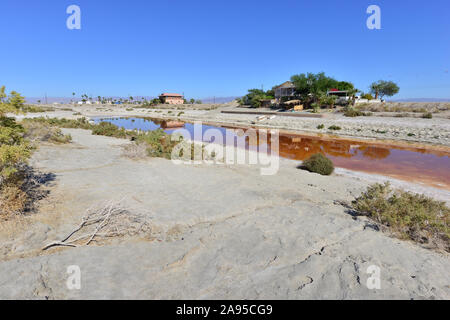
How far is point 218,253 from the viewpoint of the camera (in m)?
4.34

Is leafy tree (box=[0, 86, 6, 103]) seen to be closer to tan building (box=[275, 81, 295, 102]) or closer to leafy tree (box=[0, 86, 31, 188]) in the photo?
leafy tree (box=[0, 86, 31, 188])

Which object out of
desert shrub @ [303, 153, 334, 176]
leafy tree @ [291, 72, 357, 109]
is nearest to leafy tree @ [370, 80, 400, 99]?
leafy tree @ [291, 72, 357, 109]

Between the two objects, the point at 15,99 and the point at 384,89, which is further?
the point at 384,89

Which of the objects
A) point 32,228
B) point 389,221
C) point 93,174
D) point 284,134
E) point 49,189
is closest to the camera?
point 32,228

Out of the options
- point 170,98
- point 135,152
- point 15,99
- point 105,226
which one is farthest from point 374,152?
point 170,98

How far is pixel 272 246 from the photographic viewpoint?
15.1ft

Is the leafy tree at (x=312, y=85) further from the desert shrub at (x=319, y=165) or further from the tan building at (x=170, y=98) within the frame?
the tan building at (x=170, y=98)

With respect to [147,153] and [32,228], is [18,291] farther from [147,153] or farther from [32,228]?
[147,153]

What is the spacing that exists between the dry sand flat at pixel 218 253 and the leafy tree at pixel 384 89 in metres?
61.6

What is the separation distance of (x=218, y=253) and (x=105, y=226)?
255 centimetres

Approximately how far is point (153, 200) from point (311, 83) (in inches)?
2027

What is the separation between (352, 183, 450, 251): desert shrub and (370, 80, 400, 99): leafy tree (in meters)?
61.2

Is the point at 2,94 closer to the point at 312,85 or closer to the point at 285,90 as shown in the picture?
the point at 312,85
